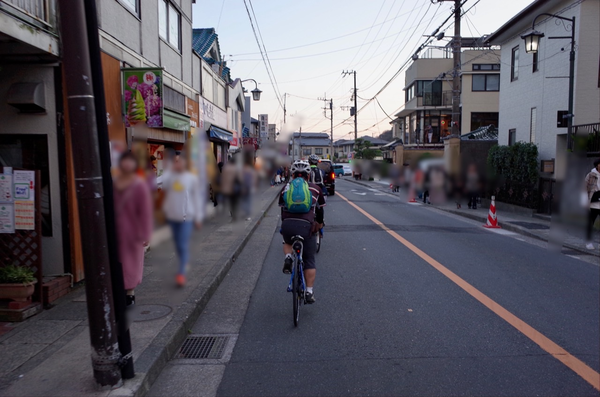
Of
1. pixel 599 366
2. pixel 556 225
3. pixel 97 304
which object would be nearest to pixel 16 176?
pixel 97 304

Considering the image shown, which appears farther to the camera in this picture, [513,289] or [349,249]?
[349,249]

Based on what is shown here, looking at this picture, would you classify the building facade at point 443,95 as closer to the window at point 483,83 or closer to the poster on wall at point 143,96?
the window at point 483,83

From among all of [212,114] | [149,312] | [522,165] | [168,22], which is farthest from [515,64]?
[149,312]

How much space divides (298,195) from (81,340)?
187 inches

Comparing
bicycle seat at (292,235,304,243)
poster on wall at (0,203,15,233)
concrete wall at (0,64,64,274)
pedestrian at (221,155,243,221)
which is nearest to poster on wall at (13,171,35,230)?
poster on wall at (0,203,15,233)

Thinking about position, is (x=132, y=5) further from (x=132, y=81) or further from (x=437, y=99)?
(x=437, y=99)

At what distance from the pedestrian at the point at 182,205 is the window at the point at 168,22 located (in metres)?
1.12

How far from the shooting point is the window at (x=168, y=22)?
170 centimetres

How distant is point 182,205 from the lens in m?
0.76

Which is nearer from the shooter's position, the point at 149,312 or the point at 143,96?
the point at 143,96

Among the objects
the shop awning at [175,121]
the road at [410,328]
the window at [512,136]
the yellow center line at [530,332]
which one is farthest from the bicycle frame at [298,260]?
the shop awning at [175,121]

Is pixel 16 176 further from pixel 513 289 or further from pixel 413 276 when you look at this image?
pixel 513 289

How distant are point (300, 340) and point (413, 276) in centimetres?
358

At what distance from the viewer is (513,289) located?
7824mm
